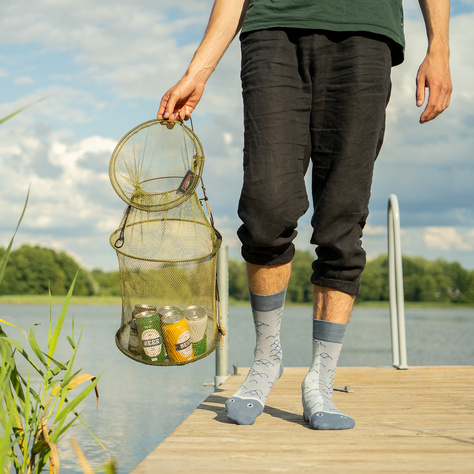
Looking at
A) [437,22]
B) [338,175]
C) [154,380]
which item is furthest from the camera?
[154,380]

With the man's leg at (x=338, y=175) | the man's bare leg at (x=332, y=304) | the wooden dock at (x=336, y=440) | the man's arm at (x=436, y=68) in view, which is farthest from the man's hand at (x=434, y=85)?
the wooden dock at (x=336, y=440)

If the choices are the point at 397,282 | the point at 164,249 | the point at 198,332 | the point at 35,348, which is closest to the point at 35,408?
the point at 35,348

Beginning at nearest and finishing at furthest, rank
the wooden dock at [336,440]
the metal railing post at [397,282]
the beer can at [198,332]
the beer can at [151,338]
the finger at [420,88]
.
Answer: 1. the wooden dock at [336,440]
2. the finger at [420,88]
3. the beer can at [151,338]
4. the beer can at [198,332]
5. the metal railing post at [397,282]

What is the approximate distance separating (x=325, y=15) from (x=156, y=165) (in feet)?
2.98

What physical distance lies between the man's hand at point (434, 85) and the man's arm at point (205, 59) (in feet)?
1.93

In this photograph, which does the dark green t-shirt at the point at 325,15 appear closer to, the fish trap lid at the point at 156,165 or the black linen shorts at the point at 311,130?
the black linen shorts at the point at 311,130

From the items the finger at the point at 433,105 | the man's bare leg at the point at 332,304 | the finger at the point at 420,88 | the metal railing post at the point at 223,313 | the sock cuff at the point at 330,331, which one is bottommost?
the metal railing post at the point at 223,313

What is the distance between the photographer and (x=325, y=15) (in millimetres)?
1798

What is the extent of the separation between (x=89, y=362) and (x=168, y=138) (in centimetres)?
1047

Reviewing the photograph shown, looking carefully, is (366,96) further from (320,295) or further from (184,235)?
(184,235)

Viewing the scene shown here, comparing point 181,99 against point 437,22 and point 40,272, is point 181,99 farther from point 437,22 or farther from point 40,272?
point 40,272

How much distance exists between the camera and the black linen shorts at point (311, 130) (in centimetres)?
178

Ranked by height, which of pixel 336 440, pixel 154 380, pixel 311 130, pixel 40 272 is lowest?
pixel 40 272

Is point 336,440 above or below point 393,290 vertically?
above
